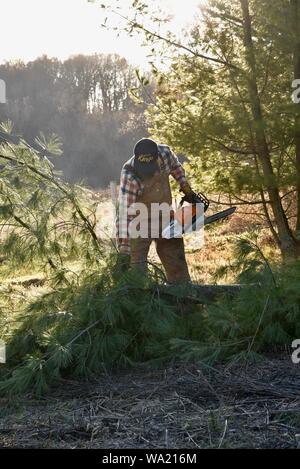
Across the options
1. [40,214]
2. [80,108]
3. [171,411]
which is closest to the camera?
[171,411]

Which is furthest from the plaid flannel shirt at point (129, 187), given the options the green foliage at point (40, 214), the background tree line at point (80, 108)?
the background tree line at point (80, 108)

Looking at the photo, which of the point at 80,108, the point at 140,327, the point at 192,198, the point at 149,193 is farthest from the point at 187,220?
the point at 80,108

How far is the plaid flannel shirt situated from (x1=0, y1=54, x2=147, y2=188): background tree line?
1805 cm

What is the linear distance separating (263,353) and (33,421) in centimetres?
150

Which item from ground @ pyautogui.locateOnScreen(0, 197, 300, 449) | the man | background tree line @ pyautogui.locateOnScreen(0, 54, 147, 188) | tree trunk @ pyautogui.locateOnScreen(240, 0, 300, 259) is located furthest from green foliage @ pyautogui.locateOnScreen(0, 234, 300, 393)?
background tree line @ pyautogui.locateOnScreen(0, 54, 147, 188)

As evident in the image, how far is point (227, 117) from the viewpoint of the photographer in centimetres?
716

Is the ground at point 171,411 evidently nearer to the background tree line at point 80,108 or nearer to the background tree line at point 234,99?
the background tree line at point 234,99

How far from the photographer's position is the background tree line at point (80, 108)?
84.7 ft

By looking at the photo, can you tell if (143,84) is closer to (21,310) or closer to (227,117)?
(227,117)

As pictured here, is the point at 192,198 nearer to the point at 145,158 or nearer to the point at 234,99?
the point at 145,158

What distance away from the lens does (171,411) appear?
3.62 meters

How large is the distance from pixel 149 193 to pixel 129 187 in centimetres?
28

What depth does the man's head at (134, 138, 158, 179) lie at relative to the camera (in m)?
6.00

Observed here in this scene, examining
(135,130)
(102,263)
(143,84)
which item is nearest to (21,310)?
(102,263)
